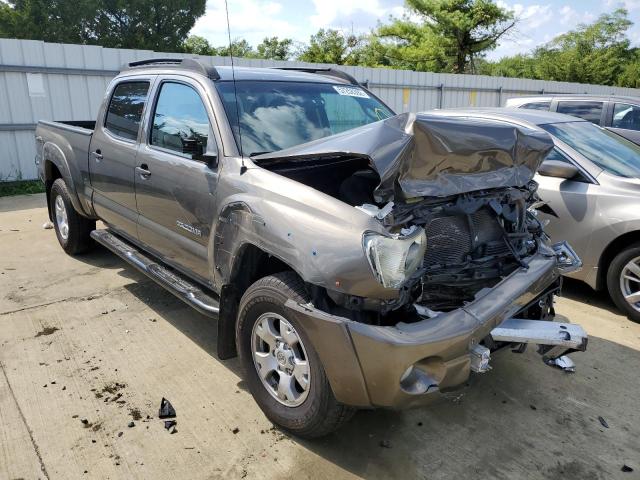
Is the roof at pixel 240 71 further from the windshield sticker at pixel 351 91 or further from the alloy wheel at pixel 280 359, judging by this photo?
the alloy wheel at pixel 280 359

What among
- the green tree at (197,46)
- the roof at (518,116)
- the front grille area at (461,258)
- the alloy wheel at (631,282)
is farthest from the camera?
the green tree at (197,46)

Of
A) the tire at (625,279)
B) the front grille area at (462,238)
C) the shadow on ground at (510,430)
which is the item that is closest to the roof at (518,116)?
the tire at (625,279)

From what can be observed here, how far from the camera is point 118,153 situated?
14.5 ft

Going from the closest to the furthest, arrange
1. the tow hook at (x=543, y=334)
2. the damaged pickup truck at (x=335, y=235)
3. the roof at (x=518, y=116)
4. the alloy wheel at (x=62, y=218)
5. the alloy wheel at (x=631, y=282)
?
the damaged pickup truck at (x=335, y=235) → the tow hook at (x=543, y=334) → the alloy wheel at (x=631, y=282) → the roof at (x=518, y=116) → the alloy wheel at (x=62, y=218)

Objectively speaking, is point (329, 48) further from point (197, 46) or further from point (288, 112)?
point (288, 112)

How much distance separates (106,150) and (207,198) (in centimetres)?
Answer: 183

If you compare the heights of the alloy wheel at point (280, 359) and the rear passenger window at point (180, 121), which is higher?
the rear passenger window at point (180, 121)

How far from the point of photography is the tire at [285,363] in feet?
8.54

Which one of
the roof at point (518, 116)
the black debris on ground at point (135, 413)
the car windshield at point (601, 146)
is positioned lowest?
the black debris on ground at point (135, 413)

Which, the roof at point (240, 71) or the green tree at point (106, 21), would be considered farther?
the green tree at point (106, 21)

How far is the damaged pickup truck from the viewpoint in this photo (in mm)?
2418

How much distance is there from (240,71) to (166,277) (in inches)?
64.5

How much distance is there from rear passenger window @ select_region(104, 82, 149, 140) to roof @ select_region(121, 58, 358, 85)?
0.16 meters

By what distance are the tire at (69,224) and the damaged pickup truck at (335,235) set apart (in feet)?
5.54
